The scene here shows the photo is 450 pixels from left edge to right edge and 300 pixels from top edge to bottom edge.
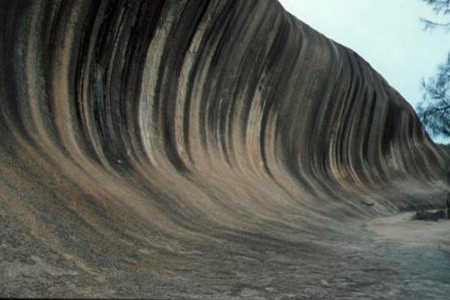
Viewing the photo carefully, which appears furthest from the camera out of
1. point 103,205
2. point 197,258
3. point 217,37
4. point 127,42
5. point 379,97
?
point 379,97

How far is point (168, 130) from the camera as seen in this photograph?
23.7 feet

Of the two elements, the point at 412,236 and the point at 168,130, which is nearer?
the point at 412,236

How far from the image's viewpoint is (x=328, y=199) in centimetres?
1052

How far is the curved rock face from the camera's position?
4.05m

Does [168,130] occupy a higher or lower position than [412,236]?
higher

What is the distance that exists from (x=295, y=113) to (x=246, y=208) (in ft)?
15.7

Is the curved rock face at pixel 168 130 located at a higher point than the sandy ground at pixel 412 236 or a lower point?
higher

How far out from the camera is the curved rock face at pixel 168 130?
160 inches

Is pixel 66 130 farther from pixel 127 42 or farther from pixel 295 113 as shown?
pixel 295 113

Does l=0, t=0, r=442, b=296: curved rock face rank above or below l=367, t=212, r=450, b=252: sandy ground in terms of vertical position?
above

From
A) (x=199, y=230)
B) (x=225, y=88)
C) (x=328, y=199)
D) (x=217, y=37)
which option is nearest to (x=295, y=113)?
(x=328, y=199)

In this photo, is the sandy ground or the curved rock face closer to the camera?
the curved rock face

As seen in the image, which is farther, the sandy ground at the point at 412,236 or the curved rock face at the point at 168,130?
the sandy ground at the point at 412,236

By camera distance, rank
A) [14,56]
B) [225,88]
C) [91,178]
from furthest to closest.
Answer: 1. [225,88]
2. [14,56]
3. [91,178]
